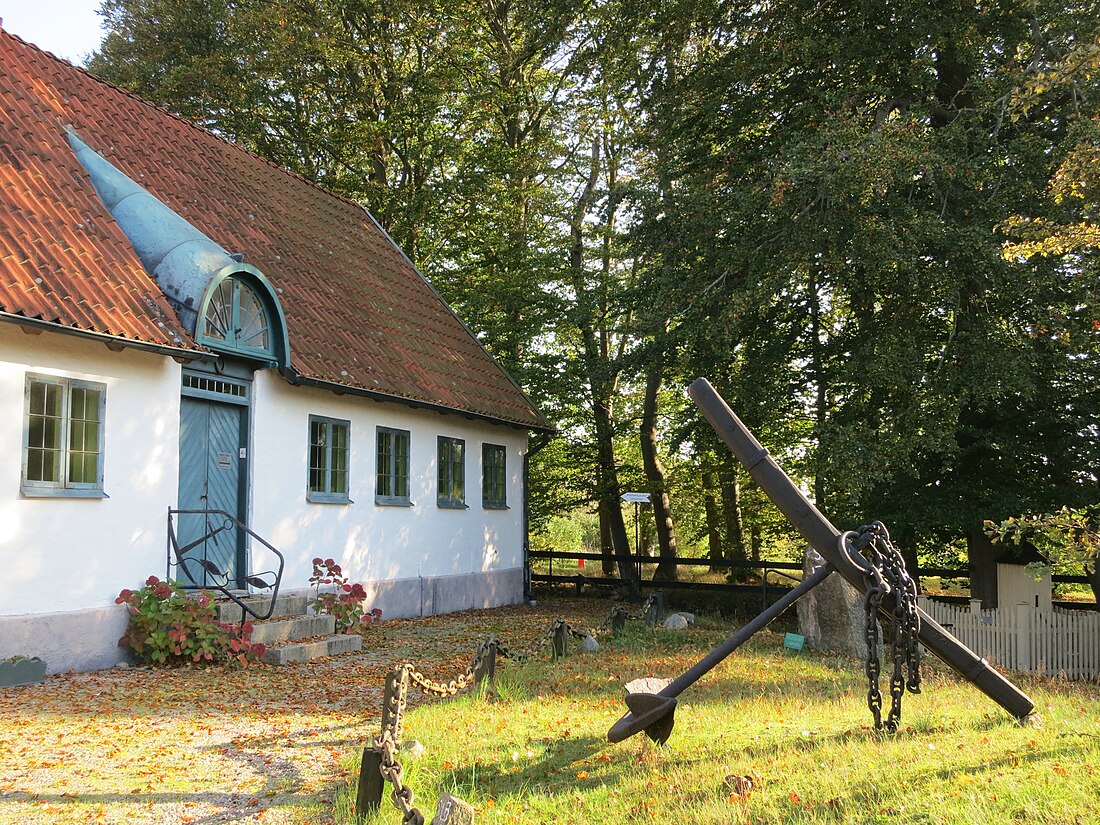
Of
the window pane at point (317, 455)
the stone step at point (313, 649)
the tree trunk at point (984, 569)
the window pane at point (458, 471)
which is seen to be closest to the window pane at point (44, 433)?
the stone step at point (313, 649)

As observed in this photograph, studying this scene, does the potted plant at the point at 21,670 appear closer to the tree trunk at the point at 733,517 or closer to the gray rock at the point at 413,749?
the gray rock at the point at 413,749

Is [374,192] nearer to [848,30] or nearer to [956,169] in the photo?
[848,30]

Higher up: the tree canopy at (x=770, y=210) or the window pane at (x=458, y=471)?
the tree canopy at (x=770, y=210)

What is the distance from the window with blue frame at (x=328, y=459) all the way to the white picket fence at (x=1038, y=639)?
8.95m

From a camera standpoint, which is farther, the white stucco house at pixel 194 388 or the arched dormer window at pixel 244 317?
the arched dormer window at pixel 244 317

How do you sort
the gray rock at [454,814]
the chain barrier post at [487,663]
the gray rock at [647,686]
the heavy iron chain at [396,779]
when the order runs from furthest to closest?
the chain barrier post at [487,663] → the gray rock at [647,686] → the heavy iron chain at [396,779] → the gray rock at [454,814]

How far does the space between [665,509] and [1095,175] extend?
17.5m

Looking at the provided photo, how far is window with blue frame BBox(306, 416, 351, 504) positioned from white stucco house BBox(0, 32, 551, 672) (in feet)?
0.12

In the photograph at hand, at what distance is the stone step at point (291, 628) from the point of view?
11.7 metres

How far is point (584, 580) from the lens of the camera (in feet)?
76.6

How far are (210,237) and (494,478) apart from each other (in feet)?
26.8

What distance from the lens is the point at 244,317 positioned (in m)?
12.8

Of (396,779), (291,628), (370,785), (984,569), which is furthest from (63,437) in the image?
(984,569)

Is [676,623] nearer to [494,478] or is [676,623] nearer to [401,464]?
[401,464]
